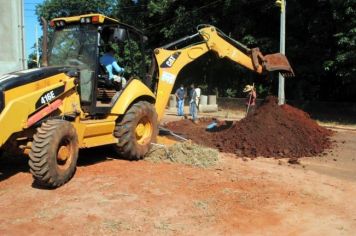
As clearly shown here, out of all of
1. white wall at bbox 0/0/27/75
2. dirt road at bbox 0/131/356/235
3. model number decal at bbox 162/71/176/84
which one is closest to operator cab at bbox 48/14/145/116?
dirt road at bbox 0/131/356/235

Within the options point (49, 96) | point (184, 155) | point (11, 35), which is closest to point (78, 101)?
→ point (49, 96)

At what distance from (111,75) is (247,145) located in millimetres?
4254

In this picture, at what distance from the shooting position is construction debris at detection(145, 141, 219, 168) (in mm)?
10375

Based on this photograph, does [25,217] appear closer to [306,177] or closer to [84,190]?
[84,190]

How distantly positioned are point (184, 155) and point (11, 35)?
5489mm

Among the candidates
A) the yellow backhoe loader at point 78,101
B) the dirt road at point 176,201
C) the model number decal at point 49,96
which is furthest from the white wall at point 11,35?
the model number decal at point 49,96

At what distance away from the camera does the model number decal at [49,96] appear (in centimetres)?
836

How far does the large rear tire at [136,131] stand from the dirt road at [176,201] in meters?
0.30

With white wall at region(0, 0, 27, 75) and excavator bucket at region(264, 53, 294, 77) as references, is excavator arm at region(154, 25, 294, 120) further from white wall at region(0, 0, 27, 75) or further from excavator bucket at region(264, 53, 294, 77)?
white wall at region(0, 0, 27, 75)

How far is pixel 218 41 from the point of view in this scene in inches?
526

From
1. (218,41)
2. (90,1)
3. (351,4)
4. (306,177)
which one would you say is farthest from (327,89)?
(90,1)

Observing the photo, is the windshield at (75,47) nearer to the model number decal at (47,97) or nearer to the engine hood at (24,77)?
the engine hood at (24,77)

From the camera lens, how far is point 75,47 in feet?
32.6

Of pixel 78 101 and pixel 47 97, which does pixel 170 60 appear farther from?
pixel 47 97
